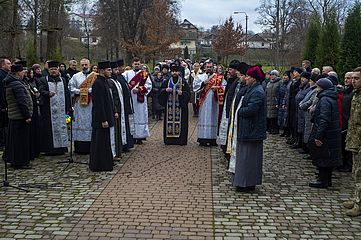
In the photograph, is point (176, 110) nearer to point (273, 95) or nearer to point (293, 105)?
point (293, 105)

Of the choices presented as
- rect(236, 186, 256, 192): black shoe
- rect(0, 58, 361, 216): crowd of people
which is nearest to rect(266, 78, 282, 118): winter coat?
rect(0, 58, 361, 216): crowd of people

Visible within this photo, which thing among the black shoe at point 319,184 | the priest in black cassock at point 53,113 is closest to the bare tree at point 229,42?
the priest in black cassock at point 53,113

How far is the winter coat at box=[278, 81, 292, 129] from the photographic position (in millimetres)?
13172

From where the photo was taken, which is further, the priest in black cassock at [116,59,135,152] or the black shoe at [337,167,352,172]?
the priest in black cassock at [116,59,135,152]

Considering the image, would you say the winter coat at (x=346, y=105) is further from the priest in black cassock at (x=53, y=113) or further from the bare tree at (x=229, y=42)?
the bare tree at (x=229, y=42)

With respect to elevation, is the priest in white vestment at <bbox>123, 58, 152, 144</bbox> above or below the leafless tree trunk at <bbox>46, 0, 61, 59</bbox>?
below

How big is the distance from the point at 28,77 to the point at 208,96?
4.24 m

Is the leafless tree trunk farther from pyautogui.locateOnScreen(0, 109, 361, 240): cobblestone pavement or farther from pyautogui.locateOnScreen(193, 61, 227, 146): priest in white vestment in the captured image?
pyautogui.locateOnScreen(0, 109, 361, 240): cobblestone pavement

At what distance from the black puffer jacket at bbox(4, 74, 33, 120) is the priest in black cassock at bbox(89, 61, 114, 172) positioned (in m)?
1.21

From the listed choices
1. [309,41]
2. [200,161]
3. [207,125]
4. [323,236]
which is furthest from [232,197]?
[309,41]

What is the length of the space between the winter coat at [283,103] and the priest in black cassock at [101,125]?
5.43m

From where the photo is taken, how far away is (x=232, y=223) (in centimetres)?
649

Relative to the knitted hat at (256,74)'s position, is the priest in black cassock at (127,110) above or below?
below

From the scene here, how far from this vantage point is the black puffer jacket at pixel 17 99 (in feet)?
30.1
